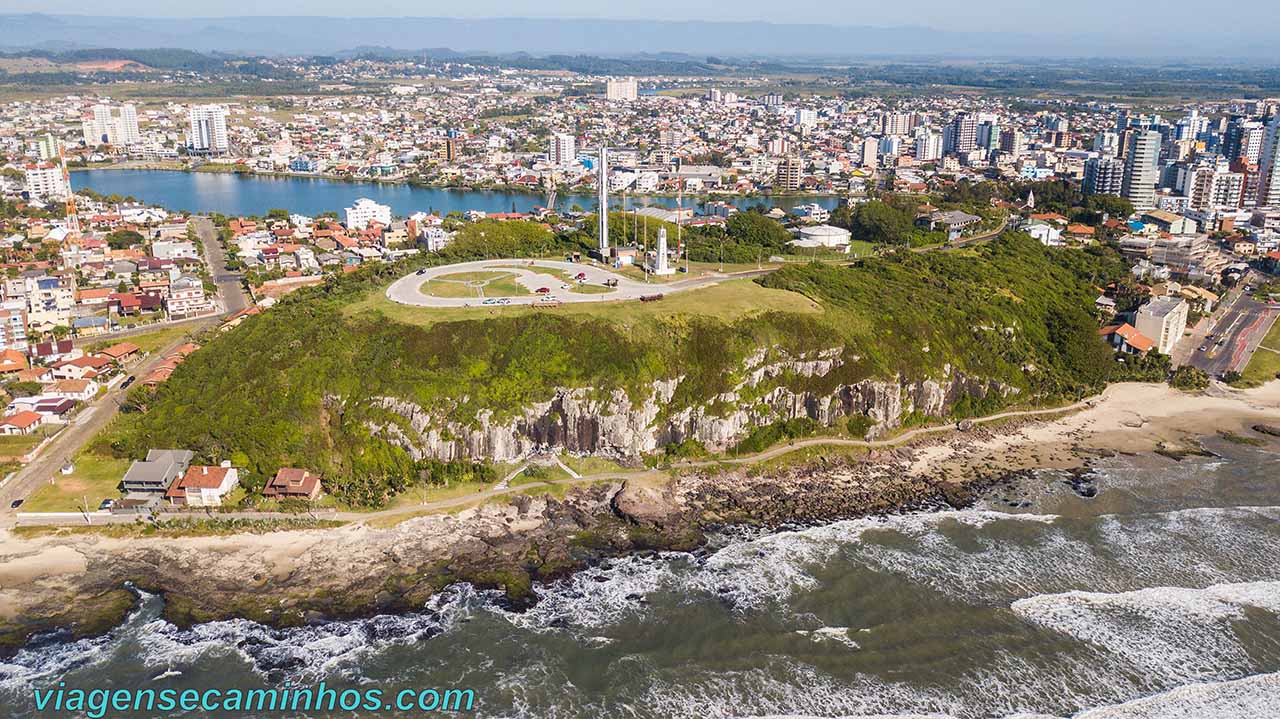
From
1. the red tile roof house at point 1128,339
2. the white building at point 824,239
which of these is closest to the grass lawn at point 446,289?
the white building at point 824,239

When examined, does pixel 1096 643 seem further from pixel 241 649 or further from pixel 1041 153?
pixel 1041 153

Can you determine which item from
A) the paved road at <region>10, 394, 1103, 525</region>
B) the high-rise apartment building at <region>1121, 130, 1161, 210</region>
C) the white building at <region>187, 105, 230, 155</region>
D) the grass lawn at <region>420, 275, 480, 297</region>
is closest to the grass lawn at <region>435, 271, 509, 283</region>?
the grass lawn at <region>420, 275, 480, 297</region>

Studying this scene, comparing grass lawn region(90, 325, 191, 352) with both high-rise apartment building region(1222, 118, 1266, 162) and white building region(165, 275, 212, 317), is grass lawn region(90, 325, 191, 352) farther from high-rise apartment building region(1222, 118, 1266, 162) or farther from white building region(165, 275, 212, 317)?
high-rise apartment building region(1222, 118, 1266, 162)

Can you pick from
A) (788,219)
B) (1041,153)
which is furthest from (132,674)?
(1041,153)

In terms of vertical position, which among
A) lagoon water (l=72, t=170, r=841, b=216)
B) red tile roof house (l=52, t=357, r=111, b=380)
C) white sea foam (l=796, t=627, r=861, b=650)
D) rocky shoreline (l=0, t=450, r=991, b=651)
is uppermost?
lagoon water (l=72, t=170, r=841, b=216)

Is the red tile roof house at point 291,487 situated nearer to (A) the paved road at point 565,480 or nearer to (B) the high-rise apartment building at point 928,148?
(A) the paved road at point 565,480

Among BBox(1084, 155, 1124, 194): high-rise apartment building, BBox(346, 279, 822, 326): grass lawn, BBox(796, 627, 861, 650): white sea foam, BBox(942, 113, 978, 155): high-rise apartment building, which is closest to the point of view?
BBox(796, 627, 861, 650): white sea foam

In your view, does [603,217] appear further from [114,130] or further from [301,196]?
[114,130]
